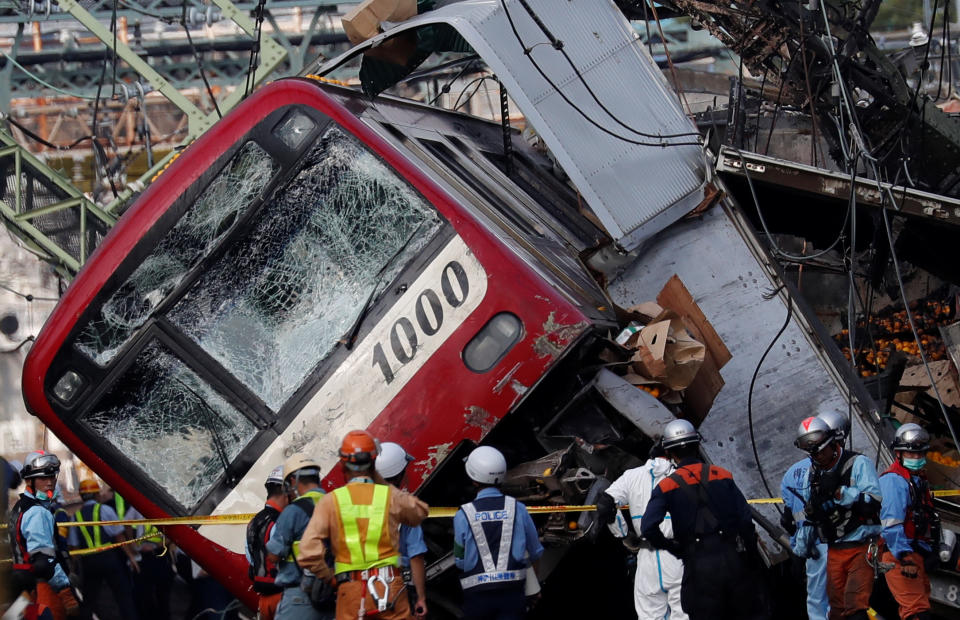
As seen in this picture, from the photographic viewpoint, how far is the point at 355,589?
211 inches

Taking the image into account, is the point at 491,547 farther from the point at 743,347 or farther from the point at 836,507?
the point at 743,347

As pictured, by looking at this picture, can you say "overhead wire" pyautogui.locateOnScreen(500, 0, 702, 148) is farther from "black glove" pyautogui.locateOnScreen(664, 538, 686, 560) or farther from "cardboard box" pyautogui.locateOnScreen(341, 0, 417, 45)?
"black glove" pyautogui.locateOnScreen(664, 538, 686, 560)

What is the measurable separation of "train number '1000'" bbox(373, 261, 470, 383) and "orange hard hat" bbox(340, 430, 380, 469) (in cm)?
105

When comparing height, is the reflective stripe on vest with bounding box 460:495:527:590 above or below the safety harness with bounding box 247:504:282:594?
below

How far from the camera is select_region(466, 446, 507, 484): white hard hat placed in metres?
6.09

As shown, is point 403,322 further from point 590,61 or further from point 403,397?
point 590,61

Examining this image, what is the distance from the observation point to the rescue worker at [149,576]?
33.5 feet

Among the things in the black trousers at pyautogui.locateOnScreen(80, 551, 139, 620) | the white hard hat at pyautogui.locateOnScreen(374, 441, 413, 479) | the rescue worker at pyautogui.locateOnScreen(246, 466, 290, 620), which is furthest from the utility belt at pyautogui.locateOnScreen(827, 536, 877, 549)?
the black trousers at pyautogui.locateOnScreen(80, 551, 139, 620)

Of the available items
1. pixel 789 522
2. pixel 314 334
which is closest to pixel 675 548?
pixel 789 522

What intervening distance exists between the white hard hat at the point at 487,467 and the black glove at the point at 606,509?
653 millimetres

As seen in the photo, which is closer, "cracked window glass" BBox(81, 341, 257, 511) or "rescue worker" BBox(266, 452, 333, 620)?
"rescue worker" BBox(266, 452, 333, 620)

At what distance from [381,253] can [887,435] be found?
3489mm

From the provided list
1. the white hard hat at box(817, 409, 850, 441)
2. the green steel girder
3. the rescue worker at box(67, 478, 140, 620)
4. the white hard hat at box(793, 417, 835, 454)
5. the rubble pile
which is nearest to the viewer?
the white hard hat at box(793, 417, 835, 454)

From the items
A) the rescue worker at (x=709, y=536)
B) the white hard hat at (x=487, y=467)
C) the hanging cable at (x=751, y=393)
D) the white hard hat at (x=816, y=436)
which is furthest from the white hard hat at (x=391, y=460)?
the hanging cable at (x=751, y=393)
